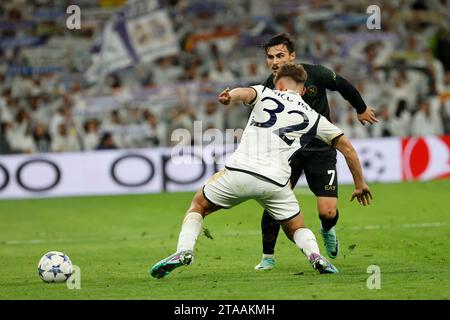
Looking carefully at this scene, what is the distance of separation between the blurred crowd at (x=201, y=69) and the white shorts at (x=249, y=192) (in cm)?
1263

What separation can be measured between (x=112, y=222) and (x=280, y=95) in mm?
7328

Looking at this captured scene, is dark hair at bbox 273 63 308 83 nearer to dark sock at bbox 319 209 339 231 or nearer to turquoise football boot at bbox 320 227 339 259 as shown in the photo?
dark sock at bbox 319 209 339 231

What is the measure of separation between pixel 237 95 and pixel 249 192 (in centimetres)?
87

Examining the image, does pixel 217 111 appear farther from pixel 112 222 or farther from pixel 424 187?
pixel 112 222

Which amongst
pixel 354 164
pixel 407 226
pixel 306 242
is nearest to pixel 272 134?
pixel 354 164

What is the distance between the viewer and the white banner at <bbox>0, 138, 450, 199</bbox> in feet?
63.8

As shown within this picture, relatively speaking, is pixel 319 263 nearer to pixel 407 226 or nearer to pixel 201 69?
pixel 407 226

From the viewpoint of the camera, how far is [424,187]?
1889 centimetres

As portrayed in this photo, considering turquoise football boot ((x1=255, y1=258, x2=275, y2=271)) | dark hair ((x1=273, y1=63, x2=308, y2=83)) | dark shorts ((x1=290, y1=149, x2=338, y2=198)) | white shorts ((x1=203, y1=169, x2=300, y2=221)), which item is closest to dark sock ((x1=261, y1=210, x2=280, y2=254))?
turquoise football boot ((x1=255, y1=258, x2=275, y2=271))

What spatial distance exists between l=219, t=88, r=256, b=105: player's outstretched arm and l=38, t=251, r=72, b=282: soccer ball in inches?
86.4
